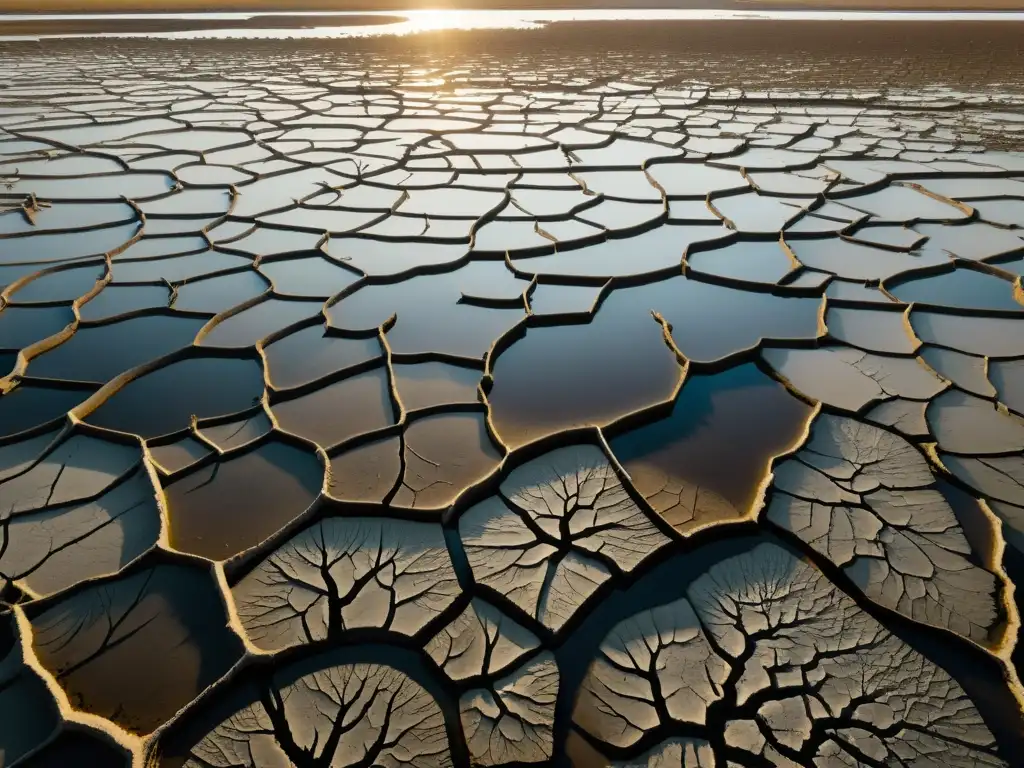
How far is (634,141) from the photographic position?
5.05 meters

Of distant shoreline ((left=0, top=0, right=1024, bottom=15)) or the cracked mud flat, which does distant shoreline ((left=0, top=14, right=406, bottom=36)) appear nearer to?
distant shoreline ((left=0, top=0, right=1024, bottom=15))

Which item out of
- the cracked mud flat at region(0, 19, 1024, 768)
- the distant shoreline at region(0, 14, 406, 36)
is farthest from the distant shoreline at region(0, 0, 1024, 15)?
the cracked mud flat at region(0, 19, 1024, 768)

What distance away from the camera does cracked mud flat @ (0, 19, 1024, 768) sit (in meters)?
1.16

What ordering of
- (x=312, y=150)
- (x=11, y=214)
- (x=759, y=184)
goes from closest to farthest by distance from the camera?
1. (x=11, y=214)
2. (x=759, y=184)
3. (x=312, y=150)

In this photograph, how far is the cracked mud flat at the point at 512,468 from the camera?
45.6 inches

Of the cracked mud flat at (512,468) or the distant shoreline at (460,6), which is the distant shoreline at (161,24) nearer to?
the distant shoreline at (460,6)

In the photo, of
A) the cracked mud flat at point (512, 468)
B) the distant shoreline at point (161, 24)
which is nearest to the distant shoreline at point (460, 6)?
the distant shoreline at point (161, 24)

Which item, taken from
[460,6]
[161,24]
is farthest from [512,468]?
[460,6]

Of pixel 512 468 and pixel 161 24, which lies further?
pixel 161 24

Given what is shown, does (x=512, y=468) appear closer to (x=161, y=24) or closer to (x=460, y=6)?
(x=161, y=24)

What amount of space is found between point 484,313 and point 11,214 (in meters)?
3.01

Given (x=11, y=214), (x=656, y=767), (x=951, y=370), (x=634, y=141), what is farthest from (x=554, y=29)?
(x=656, y=767)

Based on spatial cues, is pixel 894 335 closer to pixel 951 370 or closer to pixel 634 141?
pixel 951 370

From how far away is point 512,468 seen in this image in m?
1.74
